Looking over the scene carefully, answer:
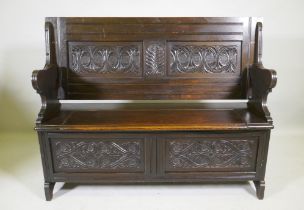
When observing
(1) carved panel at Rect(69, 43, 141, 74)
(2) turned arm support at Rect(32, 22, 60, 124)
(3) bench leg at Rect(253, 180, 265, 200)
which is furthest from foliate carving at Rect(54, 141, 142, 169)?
(3) bench leg at Rect(253, 180, 265, 200)

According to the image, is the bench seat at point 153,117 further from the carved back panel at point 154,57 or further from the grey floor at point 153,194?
the grey floor at point 153,194

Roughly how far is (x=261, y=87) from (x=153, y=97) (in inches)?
30.8

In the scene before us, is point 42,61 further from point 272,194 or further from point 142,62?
point 272,194

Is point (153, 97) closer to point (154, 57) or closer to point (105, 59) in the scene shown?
point (154, 57)

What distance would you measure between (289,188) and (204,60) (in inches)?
44.6

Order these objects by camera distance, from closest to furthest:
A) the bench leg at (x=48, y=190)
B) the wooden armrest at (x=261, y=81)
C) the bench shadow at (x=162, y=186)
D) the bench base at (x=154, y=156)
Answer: the wooden armrest at (x=261, y=81) → the bench base at (x=154, y=156) → the bench leg at (x=48, y=190) → the bench shadow at (x=162, y=186)

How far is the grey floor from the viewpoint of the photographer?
2033 millimetres

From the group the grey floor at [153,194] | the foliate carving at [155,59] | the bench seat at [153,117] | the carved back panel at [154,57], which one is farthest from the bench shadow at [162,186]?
the foliate carving at [155,59]

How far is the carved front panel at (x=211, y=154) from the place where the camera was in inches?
78.5

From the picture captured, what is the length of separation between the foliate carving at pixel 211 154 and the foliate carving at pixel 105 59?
27.7 inches

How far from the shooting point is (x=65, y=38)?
7.30 ft

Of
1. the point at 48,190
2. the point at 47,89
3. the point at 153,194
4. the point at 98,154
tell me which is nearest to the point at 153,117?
the point at 98,154

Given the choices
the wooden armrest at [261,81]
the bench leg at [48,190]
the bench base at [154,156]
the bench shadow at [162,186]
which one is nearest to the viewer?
the wooden armrest at [261,81]

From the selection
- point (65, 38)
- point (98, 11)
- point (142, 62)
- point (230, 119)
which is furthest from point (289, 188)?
point (98, 11)
